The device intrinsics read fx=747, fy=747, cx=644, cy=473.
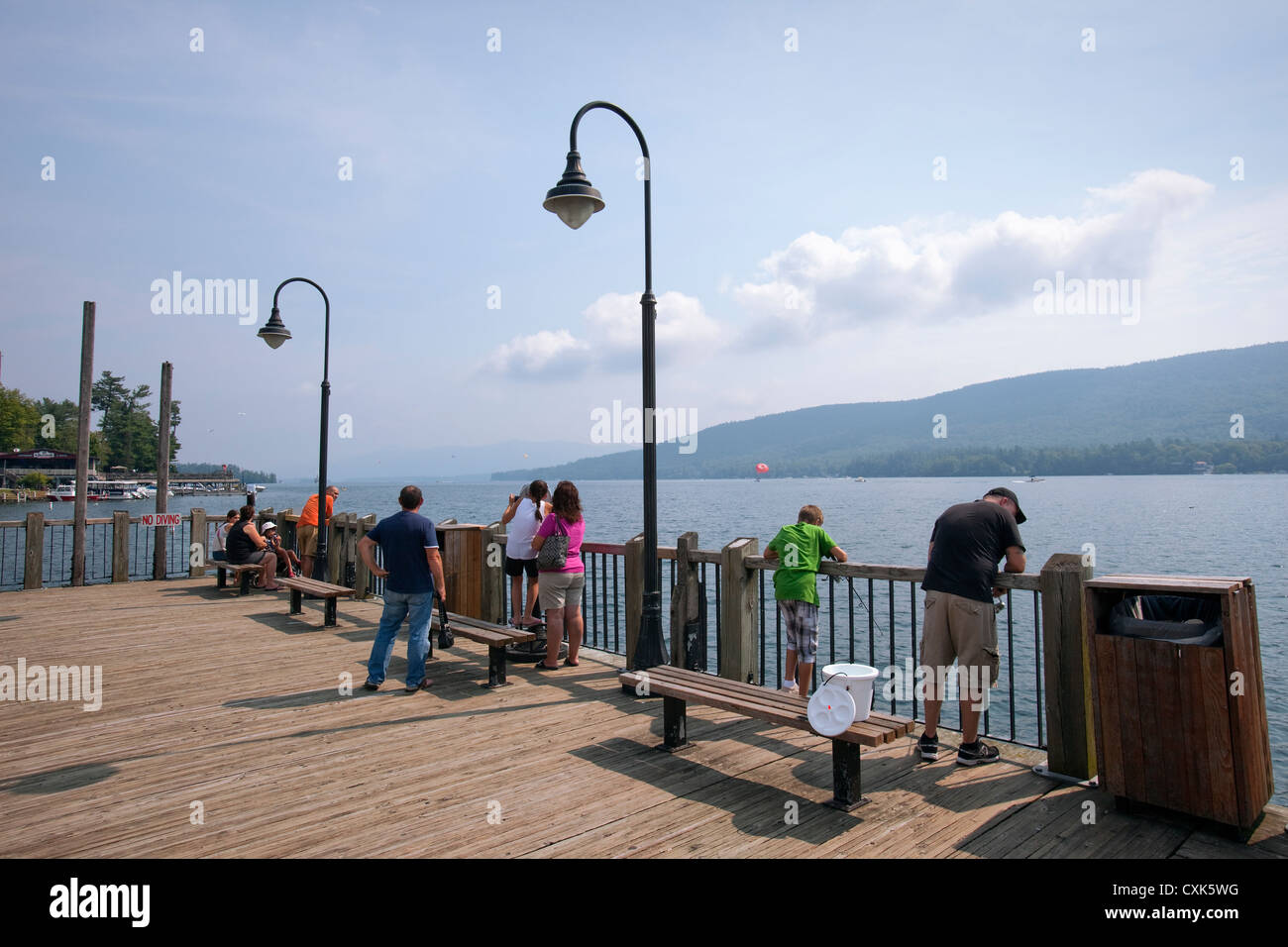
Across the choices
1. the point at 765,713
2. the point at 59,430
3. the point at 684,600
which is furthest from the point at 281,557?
the point at 59,430

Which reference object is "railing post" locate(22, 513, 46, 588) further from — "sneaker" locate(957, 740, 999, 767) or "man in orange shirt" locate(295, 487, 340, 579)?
"sneaker" locate(957, 740, 999, 767)

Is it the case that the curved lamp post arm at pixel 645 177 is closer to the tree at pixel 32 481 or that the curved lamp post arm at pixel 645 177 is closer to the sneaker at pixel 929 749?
the sneaker at pixel 929 749

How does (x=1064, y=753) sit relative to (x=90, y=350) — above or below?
below

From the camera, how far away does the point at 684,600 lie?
22.9 feet

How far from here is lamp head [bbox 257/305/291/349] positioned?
46.2 ft

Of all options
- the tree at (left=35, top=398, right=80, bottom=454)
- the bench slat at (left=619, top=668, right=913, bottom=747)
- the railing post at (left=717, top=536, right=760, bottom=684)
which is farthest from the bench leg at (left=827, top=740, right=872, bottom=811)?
the tree at (left=35, top=398, right=80, bottom=454)

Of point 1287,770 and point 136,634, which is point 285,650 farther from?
point 1287,770

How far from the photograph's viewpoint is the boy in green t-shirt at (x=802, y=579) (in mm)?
6406

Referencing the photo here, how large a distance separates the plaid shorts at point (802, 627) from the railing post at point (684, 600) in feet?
2.61

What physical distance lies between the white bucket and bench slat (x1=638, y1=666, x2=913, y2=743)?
0.08m

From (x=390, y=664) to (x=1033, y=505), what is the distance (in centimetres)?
10744

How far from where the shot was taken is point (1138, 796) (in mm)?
3996
